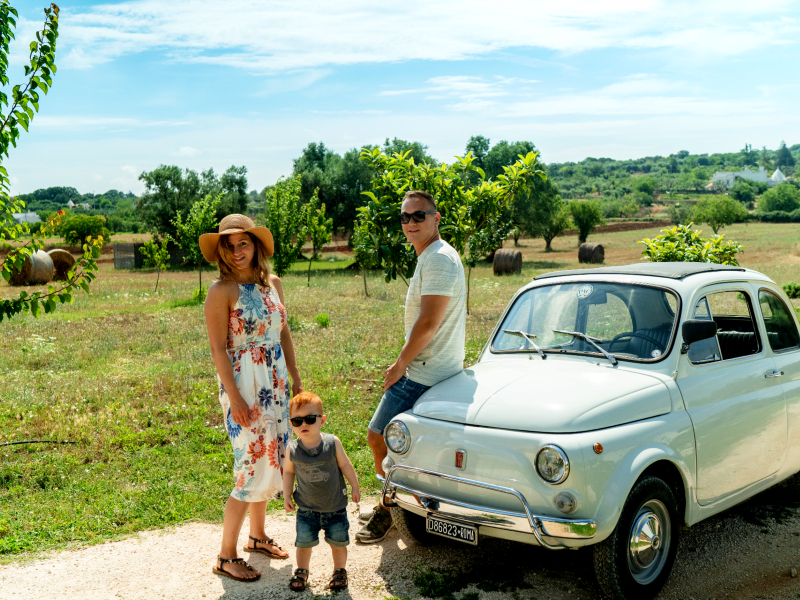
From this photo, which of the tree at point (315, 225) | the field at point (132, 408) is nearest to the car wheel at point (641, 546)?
the field at point (132, 408)

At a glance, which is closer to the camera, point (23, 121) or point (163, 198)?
point (23, 121)

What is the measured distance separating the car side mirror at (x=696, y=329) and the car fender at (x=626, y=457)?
494 millimetres

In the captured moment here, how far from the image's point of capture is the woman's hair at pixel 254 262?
423 centimetres

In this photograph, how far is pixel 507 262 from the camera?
3397 cm

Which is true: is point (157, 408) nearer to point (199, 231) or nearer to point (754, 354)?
point (754, 354)

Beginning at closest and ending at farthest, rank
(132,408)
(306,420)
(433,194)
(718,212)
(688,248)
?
(306,420), (433,194), (132,408), (688,248), (718,212)

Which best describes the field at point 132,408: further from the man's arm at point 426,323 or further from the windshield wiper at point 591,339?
the windshield wiper at point 591,339

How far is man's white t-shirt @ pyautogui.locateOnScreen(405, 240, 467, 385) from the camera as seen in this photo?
4.31 m

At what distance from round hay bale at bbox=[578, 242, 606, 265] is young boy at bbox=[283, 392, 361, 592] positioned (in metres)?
39.0

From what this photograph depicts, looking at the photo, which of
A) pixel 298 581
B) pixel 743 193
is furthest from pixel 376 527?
pixel 743 193

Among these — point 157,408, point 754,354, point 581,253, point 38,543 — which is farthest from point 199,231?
point 581,253

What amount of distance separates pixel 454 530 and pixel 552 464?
0.75 metres

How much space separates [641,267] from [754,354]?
1.02 meters

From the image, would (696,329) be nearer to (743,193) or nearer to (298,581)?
(298,581)
